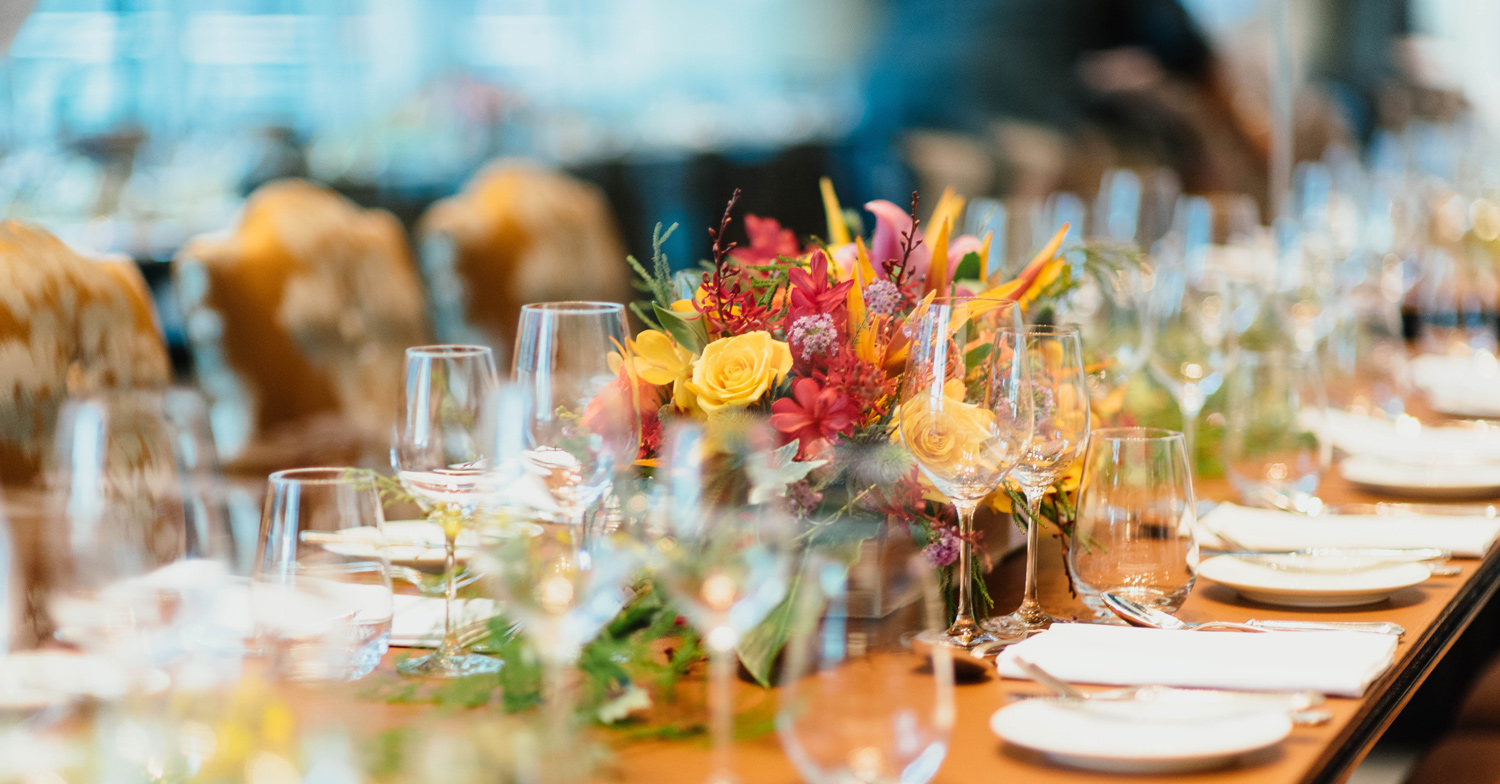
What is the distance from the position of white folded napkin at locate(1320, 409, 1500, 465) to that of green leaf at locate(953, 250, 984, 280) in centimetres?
51

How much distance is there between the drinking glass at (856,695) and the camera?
671 millimetres

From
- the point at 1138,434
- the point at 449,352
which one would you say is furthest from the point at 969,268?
the point at 449,352

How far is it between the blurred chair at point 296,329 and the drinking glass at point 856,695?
1.73 meters

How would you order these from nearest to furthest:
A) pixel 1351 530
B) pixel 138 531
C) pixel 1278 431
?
1. pixel 138 531
2. pixel 1351 530
3. pixel 1278 431

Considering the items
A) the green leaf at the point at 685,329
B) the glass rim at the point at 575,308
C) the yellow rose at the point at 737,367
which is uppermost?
the glass rim at the point at 575,308

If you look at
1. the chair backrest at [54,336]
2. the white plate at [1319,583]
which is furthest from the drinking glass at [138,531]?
the white plate at [1319,583]

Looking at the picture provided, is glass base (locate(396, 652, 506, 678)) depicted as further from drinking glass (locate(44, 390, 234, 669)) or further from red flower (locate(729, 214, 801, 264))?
red flower (locate(729, 214, 801, 264))

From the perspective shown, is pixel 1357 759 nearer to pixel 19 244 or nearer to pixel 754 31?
pixel 19 244

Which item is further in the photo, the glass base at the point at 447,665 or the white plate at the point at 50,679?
the glass base at the point at 447,665

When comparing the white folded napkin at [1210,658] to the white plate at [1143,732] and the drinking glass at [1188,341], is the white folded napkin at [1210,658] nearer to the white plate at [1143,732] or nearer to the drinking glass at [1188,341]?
the white plate at [1143,732]

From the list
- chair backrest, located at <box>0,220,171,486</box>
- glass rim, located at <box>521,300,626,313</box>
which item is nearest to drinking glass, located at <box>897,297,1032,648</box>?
glass rim, located at <box>521,300,626,313</box>

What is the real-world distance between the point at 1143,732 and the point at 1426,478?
87 cm

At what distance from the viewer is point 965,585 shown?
42.0 inches

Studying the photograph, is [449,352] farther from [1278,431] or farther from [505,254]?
[505,254]
